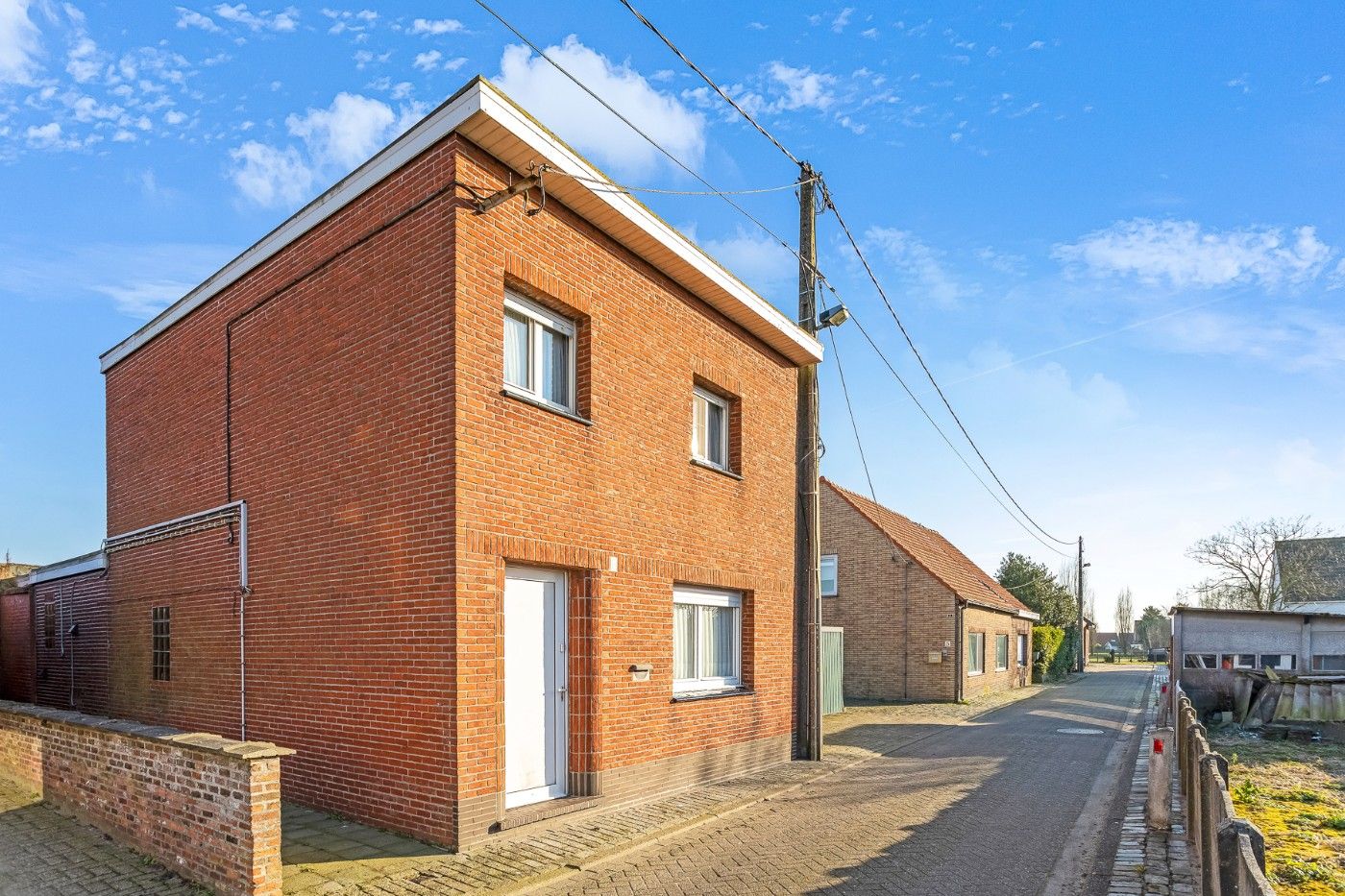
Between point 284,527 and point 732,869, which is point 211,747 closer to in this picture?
point 284,527

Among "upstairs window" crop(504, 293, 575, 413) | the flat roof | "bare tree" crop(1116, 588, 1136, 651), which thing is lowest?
"bare tree" crop(1116, 588, 1136, 651)

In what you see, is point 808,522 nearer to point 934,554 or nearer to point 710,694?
point 710,694

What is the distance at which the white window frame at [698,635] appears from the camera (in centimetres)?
1089

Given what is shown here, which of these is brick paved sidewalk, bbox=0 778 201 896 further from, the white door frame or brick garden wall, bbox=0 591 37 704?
brick garden wall, bbox=0 591 37 704

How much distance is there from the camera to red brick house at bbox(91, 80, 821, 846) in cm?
775

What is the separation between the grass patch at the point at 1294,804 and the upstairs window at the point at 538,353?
24.3ft

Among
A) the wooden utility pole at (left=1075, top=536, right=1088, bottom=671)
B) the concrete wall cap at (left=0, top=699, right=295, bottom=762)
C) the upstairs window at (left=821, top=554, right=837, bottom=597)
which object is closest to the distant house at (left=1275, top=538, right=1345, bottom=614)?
the wooden utility pole at (left=1075, top=536, right=1088, bottom=671)

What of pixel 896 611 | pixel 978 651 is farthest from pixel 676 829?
pixel 978 651

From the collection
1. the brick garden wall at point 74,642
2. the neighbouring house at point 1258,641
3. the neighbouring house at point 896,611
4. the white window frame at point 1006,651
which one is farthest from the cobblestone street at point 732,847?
the white window frame at point 1006,651

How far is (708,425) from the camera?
12062 millimetres

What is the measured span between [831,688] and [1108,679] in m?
24.0

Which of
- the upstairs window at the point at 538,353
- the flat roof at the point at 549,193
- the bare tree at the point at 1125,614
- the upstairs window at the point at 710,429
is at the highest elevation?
the flat roof at the point at 549,193

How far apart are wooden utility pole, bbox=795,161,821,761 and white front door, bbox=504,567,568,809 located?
5032mm

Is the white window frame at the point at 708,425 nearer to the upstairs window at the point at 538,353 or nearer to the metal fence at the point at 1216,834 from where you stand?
the upstairs window at the point at 538,353
